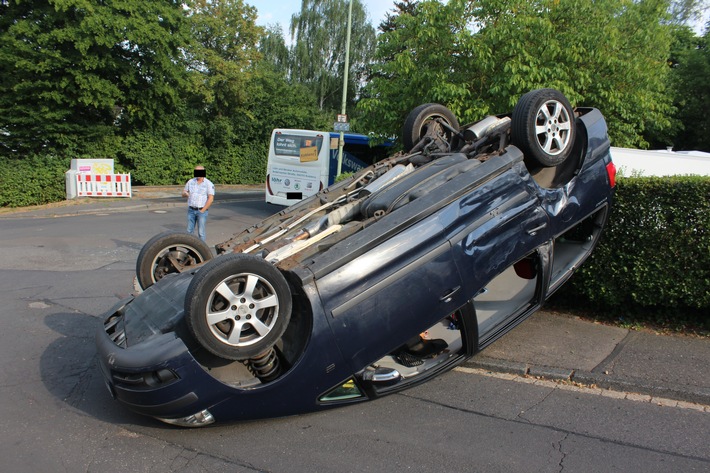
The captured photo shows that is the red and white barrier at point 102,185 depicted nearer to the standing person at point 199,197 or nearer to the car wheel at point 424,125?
the standing person at point 199,197

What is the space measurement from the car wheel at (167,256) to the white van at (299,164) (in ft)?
41.4

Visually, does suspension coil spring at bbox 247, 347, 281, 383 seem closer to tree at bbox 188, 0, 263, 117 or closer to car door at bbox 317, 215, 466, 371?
car door at bbox 317, 215, 466, 371

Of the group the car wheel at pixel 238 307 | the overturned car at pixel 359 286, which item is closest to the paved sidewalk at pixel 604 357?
the overturned car at pixel 359 286

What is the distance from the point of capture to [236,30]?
30.9m

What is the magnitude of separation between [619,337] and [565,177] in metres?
1.75

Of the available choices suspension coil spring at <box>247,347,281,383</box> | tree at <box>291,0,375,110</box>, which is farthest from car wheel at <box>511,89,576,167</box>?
tree at <box>291,0,375,110</box>

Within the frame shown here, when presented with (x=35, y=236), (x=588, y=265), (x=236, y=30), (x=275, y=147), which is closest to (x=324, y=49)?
(x=236, y=30)

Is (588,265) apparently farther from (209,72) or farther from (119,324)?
(209,72)

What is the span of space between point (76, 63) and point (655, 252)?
2208 centimetres

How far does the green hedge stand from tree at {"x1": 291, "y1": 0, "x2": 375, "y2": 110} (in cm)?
3835

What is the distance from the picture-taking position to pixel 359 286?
3742 mm

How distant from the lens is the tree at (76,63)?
2028 centimetres

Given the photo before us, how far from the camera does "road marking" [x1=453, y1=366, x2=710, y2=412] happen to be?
426cm

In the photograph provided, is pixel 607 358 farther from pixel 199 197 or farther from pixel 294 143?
pixel 294 143
